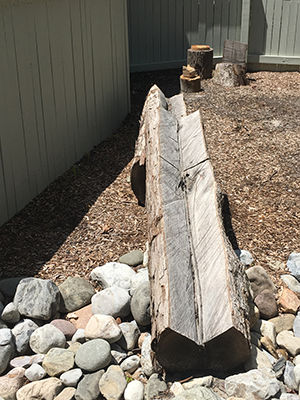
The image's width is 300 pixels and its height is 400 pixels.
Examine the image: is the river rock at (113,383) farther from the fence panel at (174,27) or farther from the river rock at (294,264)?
the fence panel at (174,27)

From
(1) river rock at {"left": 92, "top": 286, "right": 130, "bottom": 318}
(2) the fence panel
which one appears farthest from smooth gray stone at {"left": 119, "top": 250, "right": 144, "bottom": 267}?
(2) the fence panel

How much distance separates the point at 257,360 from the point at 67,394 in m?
1.15

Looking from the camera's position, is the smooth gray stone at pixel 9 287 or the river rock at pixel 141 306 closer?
the river rock at pixel 141 306

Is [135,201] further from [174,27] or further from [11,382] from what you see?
[174,27]

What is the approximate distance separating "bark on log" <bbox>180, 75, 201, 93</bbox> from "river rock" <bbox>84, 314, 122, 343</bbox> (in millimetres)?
5060

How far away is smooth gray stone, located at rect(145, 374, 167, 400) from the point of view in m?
2.54

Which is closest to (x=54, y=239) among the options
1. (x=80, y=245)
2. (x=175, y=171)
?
(x=80, y=245)

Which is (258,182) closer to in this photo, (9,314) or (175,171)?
(175,171)

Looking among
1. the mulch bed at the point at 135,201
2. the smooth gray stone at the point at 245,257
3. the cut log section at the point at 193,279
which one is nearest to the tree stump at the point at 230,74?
the mulch bed at the point at 135,201

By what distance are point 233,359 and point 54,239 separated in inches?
87.0

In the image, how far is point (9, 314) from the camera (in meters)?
3.12

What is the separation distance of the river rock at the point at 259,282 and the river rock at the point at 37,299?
1.49 metres

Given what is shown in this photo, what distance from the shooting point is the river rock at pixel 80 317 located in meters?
3.29

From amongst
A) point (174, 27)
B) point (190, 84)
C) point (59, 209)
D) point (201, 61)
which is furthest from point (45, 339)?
point (174, 27)
